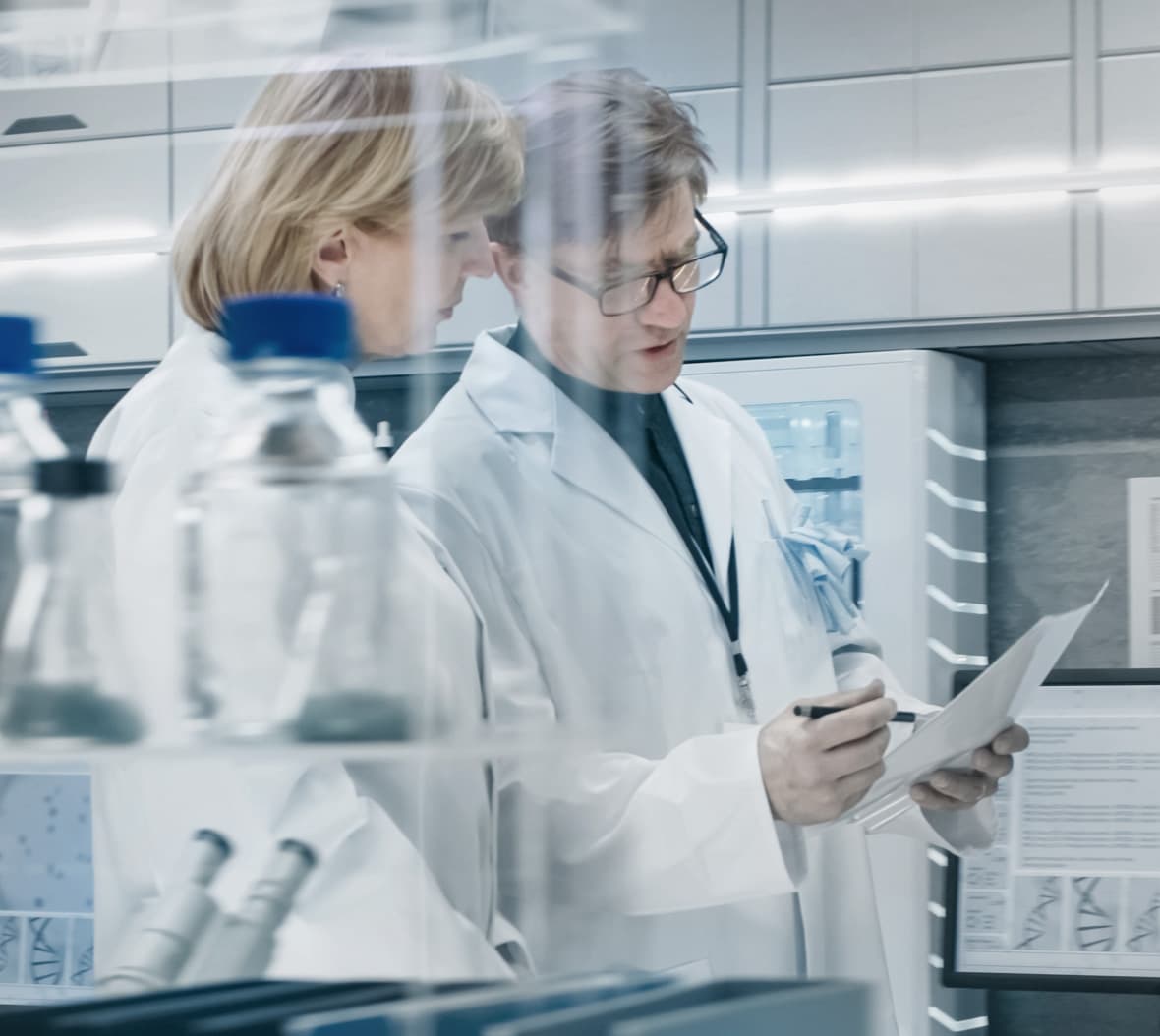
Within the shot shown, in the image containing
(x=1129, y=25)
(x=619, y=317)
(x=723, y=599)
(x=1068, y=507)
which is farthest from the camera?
(x=1068, y=507)

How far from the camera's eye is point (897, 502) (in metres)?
2.64

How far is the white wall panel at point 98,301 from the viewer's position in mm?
693

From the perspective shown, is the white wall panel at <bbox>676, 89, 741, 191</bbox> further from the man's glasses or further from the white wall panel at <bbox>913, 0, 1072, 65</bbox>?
the man's glasses

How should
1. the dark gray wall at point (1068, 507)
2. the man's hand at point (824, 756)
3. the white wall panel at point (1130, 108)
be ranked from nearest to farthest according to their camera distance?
the man's hand at point (824, 756) → the white wall panel at point (1130, 108) → the dark gray wall at point (1068, 507)

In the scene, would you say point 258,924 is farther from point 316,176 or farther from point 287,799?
point 316,176

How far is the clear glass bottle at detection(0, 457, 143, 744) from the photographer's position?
63 cm

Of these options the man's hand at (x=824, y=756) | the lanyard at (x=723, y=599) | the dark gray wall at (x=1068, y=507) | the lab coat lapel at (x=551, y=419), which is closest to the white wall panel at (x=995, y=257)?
the dark gray wall at (x=1068, y=507)

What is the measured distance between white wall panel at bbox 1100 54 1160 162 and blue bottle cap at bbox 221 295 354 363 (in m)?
2.19

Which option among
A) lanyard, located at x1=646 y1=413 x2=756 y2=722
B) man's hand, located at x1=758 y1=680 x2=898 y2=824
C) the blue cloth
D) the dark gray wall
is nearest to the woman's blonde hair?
man's hand, located at x1=758 y1=680 x2=898 y2=824

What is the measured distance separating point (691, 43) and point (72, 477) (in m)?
2.32

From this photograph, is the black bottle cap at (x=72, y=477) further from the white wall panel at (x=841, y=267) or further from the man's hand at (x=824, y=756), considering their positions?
the white wall panel at (x=841, y=267)

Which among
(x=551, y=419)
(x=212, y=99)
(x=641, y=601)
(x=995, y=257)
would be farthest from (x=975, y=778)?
(x=995, y=257)

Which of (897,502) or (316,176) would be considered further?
(897,502)

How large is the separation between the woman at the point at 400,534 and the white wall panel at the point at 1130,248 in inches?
80.8
